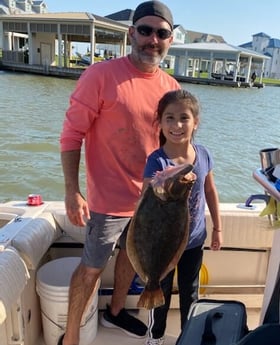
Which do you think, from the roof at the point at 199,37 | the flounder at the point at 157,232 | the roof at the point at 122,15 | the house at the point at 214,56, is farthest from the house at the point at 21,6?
the flounder at the point at 157,232

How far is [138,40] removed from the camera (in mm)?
2121

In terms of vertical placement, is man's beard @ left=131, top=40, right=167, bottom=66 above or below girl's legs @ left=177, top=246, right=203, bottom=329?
above

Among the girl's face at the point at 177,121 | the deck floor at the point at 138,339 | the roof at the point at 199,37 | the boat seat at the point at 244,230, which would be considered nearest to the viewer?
the girl's face at the point at 177,121

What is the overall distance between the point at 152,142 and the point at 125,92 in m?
0.33

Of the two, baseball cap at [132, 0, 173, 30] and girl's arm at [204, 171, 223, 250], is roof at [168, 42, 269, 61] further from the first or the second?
girl's arm at [204, 171, 223, 250]

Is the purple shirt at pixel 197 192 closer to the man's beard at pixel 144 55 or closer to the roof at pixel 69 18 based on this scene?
the man's beard at pixel 144 55

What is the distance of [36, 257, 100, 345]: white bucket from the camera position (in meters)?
2.37

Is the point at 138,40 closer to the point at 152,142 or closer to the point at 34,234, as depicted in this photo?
the point at 152,142

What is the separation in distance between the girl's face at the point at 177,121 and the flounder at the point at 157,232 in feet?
1.37

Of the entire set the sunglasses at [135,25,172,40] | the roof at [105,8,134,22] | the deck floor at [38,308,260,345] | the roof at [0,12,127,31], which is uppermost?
the roof at [105,8,134,22]

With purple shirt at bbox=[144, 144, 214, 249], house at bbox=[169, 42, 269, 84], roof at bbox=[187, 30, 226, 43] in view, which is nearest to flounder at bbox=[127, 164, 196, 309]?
purple shirt at bbox=[144, 144, 214, 249]

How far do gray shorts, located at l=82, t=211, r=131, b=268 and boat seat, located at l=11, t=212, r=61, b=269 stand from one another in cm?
29

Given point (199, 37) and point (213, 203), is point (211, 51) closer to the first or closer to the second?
point (199, 37)

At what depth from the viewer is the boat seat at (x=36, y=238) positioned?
2.17m
